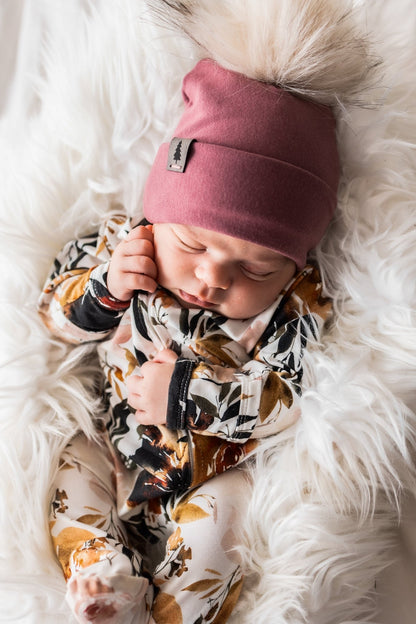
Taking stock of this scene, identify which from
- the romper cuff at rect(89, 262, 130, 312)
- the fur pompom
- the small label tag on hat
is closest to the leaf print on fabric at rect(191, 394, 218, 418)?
the romper cuff at rect(89, 262, 130, 312)

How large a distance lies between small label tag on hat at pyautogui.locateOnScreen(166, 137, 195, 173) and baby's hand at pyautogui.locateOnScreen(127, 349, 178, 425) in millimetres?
318

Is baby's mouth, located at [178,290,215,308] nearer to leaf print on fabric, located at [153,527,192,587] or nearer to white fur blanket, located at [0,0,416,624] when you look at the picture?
white fur blanket, located at [0,0,416,624]

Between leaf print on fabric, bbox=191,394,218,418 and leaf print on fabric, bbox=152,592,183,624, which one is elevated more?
leaf print on fabric, bbox=191,394,218,418

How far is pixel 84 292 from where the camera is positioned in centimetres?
109

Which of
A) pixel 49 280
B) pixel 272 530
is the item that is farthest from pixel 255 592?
pixel 49 280

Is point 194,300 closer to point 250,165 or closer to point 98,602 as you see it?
point 250,165

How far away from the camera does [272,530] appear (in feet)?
3.20

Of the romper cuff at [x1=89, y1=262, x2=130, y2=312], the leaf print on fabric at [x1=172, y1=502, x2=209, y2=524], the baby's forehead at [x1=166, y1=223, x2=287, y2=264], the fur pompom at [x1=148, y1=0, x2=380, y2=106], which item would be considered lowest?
the leaf print on fabric at [x1=172, y1=502, x2=209, y2=524]

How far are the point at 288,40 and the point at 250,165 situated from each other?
190mm

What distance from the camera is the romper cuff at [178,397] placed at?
998mm

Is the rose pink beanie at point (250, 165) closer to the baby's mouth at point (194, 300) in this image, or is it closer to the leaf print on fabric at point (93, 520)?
the baby's mouth at point (194, 300)

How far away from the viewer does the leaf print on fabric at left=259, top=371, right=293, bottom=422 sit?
100cm

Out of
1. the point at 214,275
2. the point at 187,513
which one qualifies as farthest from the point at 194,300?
the point at 187,513

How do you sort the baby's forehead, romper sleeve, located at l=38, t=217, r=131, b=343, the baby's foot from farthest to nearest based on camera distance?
romper sleeve, located at l=38, t=217, r=131, b=343
the baby's forehead
the baby's foot
